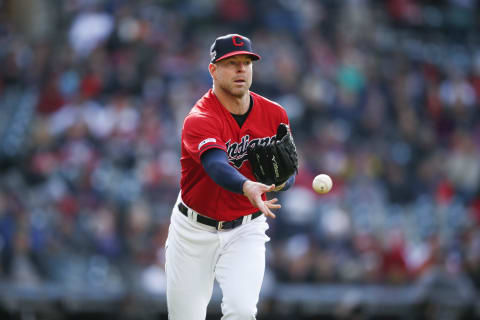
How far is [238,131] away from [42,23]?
930 cm

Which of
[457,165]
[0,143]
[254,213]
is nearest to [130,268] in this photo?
[0,143]

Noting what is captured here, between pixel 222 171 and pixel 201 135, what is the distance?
0.37 metres

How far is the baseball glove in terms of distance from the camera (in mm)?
4582

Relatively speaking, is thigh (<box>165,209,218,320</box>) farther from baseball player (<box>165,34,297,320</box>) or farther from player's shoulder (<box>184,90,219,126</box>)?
player's shoulder (<box>184,90,219,126</box>)

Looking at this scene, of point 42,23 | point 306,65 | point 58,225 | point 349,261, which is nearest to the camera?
point 58,225

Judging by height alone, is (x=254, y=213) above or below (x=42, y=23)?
below

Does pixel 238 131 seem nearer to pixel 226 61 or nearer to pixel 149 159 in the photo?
pixel 226 61

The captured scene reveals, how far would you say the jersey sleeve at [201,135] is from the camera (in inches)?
175

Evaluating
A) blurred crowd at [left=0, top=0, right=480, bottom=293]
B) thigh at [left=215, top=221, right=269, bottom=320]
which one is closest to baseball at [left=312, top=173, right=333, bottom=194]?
thigh at [left=215, top=221, right=269, bottom=320]

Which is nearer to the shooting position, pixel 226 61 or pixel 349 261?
pixel 226 61

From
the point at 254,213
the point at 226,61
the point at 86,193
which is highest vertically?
the point at 226,61

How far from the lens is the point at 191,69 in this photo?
1140cm

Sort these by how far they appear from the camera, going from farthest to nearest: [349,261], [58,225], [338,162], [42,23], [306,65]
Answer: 1. [42,23]
2. [306,65]
3. [338,162]
4. [349,261]
5. [58,225]

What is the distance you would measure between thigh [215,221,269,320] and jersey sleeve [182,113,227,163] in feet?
2.05
